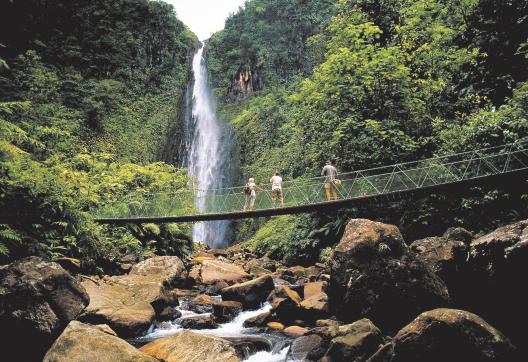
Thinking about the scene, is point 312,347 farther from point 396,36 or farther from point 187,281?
point 396,36

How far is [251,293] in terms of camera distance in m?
9.34

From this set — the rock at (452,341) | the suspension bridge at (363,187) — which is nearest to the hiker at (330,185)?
the suspension bridge at (363,187)

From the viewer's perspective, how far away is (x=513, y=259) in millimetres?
5836

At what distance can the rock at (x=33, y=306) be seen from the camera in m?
5.75

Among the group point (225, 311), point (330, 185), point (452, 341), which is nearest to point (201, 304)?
point (225, 311)

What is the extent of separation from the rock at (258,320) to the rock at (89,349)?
3.24m

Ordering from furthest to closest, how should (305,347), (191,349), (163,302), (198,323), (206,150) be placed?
1. (206,150)
2. (163,302)
3. (198,323)
4. (305,347)
5. (191,349)

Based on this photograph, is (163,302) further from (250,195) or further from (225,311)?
(250,195)

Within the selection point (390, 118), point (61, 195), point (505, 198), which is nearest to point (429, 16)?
point (390, 118)

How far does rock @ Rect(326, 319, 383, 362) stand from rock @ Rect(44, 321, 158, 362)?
261cm

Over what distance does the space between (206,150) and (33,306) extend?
26826 millimetres

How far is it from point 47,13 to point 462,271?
32265 mm

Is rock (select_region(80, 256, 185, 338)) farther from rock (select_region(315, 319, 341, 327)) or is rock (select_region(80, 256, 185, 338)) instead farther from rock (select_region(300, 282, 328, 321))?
rock (select_region(315, 319, 341, 327))

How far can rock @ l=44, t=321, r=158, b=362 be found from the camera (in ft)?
16.1
